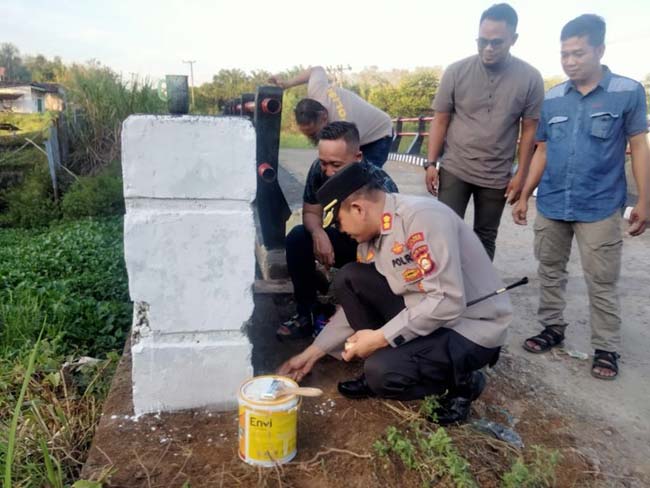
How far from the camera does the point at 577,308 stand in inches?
155

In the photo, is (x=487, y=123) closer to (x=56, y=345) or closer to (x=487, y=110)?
(x=487, y=110)

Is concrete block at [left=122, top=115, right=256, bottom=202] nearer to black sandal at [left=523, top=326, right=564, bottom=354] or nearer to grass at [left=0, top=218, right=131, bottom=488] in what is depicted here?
grass at [left=0, top=218, right=131, bottom=488]

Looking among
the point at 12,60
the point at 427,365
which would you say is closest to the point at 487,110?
the point at 427,365

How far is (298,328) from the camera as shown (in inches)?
118

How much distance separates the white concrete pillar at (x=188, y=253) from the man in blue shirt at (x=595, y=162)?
75.5 inches

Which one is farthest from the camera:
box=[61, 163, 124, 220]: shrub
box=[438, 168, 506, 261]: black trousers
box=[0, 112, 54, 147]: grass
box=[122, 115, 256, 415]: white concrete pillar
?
box=[0, 112, 54, 147]: grass

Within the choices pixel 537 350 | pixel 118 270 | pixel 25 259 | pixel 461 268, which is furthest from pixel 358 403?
pixel 25 259

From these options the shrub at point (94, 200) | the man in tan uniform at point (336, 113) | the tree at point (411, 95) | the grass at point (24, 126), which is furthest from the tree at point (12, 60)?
the man in tan uniform at point (336, 113)

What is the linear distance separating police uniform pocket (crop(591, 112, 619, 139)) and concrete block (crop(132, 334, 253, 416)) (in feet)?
7.04

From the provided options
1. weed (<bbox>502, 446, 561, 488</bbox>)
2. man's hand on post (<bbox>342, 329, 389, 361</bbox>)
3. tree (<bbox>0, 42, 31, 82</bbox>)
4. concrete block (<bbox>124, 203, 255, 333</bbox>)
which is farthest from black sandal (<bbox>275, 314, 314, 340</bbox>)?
tree (<bbox>0, 42, 31, 82</bbox>)

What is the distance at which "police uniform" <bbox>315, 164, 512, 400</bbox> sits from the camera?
2023 mm

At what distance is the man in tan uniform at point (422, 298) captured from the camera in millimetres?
2031

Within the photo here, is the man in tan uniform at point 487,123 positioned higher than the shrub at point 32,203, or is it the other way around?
the man in tan uniform at point 487,123

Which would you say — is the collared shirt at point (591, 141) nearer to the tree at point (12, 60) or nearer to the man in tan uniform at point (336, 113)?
the man in tan uniform at point (336, 113)
